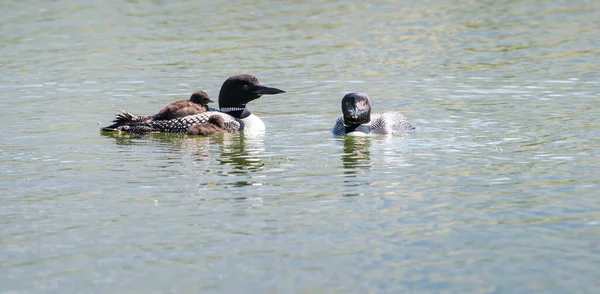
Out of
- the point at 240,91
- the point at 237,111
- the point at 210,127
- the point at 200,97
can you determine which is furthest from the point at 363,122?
the point at 200,97

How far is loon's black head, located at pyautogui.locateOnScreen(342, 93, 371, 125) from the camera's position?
15.4 metres

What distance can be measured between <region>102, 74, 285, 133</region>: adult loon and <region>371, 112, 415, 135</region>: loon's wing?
175 cm

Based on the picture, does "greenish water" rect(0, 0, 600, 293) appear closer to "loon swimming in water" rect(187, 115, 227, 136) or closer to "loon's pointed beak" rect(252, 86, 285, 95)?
"loon swimming in water" rect(187, 115, 227, 136)

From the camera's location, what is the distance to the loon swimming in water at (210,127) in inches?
634

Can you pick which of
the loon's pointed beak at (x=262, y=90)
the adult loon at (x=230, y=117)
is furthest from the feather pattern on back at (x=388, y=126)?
the loon's pointed beak at (x=262, y=90)

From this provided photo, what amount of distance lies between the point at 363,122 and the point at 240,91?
2563mm

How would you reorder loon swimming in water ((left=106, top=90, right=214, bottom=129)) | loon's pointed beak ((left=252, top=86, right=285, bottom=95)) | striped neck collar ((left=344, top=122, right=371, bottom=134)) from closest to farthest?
1. striped neck collar ((left=344, top=122, right=371, bottom=134))
2. loon swimming in water ((left=106, top=90, right=214, bottom=129))
3. loon's pointed beak ((left=252, top=86, right=285, bottom=95))

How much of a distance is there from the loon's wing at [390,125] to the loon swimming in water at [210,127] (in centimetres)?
230

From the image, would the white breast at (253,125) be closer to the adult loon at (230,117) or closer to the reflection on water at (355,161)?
the adult loon at (230,117)

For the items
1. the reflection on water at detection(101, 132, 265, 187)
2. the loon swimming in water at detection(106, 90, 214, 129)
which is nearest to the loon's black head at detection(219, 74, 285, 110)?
the loon swimming in water at detection(106, 90, 214, 129)

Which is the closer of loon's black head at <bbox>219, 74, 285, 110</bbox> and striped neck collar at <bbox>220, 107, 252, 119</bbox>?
striped neck collar at <bbox>220, 107, 252, 119</bbox>

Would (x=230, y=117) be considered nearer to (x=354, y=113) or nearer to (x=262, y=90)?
(x=262, y=90)

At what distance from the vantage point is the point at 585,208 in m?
9.98

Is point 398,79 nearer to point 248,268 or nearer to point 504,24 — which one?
point 504,24
